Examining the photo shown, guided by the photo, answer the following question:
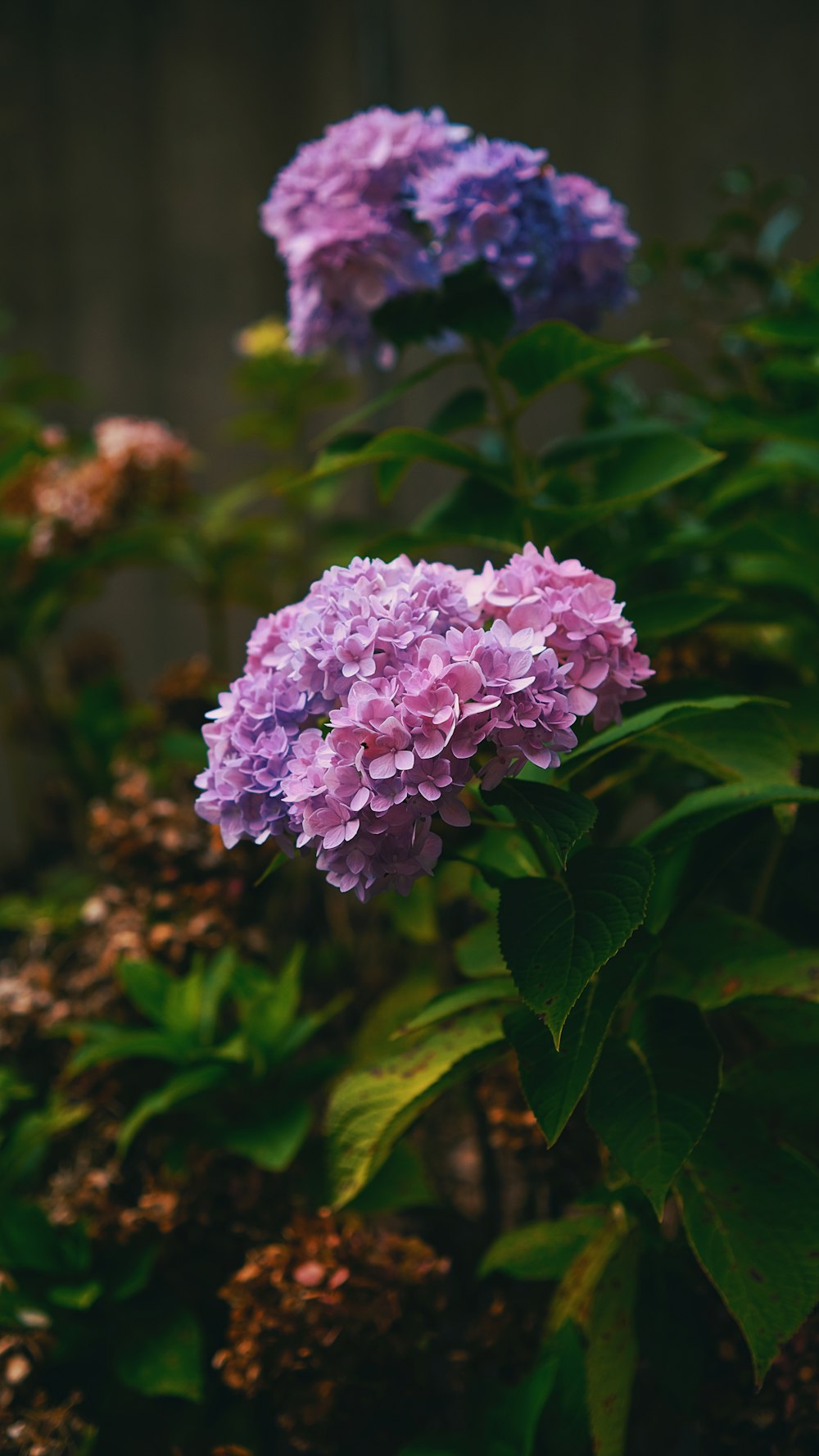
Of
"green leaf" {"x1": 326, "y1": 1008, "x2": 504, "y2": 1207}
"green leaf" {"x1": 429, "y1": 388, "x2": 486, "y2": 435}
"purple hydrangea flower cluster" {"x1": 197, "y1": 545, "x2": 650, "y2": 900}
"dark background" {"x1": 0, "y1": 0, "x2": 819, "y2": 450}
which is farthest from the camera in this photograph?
"dark background" {"x1": 0, "y1": 0, "x2": 819, "y2": 450}

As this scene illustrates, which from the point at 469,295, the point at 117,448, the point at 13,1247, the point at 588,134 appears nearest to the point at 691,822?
the point at 469,295

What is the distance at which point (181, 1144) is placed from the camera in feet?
3.54

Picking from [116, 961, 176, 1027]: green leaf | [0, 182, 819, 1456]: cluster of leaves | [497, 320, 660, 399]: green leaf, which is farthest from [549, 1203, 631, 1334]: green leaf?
[497, 320, 660, 399]: green leaf

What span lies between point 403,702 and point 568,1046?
274mm

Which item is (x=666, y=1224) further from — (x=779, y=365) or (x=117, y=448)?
(x=117, y=448)

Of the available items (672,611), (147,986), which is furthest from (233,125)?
(147,986)

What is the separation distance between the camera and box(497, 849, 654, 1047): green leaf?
0.65m

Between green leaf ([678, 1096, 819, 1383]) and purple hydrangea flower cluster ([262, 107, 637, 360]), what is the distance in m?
0.80

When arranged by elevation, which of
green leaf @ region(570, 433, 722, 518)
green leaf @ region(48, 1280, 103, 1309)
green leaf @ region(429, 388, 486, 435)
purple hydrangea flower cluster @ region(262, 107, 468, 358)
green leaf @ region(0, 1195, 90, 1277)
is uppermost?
purple hydrangea flower cluster @ region(262, 107, 468, 358)

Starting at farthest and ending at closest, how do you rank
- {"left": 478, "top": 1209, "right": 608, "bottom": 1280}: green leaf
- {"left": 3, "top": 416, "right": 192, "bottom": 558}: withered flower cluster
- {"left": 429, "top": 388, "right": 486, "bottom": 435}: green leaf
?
{"left": 3, "top": 416, "right": 192, "bottom": 558}: withered flower cluster → {"left": 429, "top": 388, "right": 486, "bottom": 435}: green leaf → {"left": 478, "top": 1209, "right": 608, "bottom": 1280}: green leaf

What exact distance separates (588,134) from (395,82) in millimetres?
428

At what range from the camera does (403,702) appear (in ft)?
2.07

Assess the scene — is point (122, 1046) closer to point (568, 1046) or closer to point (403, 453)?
point (568, 1046)

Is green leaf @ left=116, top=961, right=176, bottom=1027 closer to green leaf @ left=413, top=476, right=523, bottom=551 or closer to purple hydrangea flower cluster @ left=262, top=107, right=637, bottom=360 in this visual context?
green leaf @ left=413, top=476, right=523, bottom=551
